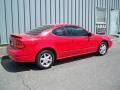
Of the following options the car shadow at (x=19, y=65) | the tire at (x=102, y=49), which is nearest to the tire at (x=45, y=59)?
the car shadow at (x=19, y=65)

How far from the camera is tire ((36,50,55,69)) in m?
6.85

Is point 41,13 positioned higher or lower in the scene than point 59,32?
higher

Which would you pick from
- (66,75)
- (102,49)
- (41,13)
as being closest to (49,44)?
(66,75)

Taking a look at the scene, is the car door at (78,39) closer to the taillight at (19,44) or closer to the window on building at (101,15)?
the taillight at (19,44)

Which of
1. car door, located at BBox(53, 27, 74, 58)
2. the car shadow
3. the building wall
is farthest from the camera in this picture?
the building wall

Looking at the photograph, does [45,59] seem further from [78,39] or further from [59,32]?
[78,39]

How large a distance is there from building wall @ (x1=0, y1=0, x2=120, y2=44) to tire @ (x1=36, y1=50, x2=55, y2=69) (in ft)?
13.5

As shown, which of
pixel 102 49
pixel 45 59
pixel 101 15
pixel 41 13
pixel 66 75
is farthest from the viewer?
pixel 101 15

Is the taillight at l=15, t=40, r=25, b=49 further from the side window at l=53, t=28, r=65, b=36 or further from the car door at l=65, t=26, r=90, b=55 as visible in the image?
the car door at l=65, t=26, r=90, b=55

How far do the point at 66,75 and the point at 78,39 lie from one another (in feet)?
7.13

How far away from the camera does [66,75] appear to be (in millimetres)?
6168

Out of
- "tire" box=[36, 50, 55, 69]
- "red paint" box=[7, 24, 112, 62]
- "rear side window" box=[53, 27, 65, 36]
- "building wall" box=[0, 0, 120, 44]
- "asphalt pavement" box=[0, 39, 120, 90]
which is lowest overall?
"asphalt pavement" box=[0, 39, 120, 90]

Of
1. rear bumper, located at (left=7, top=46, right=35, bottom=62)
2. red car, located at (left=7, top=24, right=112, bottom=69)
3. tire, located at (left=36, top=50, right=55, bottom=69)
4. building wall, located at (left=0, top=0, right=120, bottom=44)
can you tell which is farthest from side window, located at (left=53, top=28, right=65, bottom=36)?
building wall, located at (left=0, top=0, right=120, bottom=44)

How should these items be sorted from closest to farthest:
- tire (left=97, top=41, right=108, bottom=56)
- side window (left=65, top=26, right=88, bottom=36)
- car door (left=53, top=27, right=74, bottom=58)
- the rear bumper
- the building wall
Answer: the rear bumper
car door (left=53, top=27, right=74, bottom=58)
side window (left=65, top=26, right=88, bottom=36)
tire (left=97, top=41, right=108, bottom=56)
the building wall
